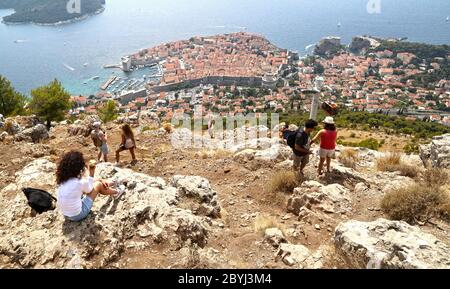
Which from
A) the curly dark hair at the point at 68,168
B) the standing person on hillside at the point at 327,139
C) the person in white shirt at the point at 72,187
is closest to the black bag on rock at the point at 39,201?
the person in white shirt at the point at 72,187

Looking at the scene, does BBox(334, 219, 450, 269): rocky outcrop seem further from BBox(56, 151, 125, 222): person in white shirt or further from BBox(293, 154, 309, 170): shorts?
BBox(56, 151, 125, 222): person in white shirt

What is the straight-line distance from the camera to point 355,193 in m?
5.80

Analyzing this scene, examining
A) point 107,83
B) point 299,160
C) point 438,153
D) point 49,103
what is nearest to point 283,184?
point 299,160

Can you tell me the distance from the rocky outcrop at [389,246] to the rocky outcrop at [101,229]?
1793 mm

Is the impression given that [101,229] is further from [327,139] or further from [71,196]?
[327,139]

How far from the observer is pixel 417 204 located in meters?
4.73

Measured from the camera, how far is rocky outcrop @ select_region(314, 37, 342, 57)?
89500 millimetres

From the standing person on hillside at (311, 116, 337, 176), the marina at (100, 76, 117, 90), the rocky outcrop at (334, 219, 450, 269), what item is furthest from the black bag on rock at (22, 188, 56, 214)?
the marina at (100, 76, 117, 90)

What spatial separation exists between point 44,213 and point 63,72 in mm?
74942

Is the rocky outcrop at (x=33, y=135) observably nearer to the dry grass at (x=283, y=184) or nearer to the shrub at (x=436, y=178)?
the dry grass at (x=283, y=184)

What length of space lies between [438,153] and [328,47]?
90632 millimetres

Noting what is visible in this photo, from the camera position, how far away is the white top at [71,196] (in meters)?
3.73
